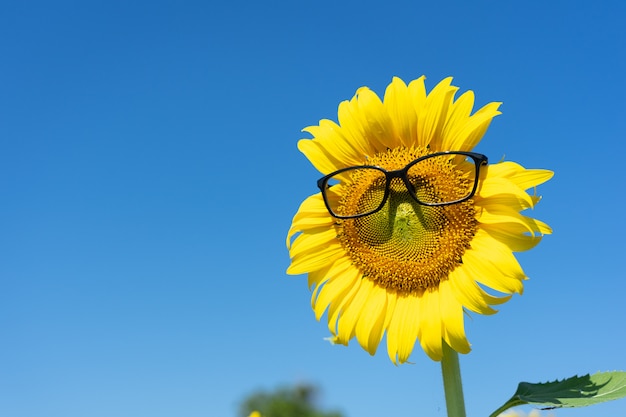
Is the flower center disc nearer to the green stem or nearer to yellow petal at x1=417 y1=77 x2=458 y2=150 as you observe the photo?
yellow petal at x1=417 y1=77 x2=458 y2=150

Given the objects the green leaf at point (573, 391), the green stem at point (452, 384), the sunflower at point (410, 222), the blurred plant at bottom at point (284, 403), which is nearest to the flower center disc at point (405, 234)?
the sunflower at point (410, 222)

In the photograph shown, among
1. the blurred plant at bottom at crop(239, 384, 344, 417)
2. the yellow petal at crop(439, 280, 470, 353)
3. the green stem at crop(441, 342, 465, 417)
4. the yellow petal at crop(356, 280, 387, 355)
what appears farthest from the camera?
the blurred plant at bottom at crop(239, 384, 344, 417)

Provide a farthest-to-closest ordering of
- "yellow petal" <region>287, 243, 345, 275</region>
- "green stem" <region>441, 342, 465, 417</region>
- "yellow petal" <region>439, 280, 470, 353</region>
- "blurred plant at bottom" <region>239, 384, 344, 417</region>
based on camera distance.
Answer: "blurred plant at bottom" <region>239, 384, 344, 417</region>, "yellow petal" <region>287, 243, 345, 275</region>, "green stem" <region>441, 342, 465, 417</region>, "yellow petal" <region>439, 280, 470, 353</region>

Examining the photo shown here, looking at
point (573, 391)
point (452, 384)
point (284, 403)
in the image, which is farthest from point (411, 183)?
point (284, 403)

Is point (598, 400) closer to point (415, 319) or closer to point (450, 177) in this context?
point (415, 319)

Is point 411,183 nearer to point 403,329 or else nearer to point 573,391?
point 403,329

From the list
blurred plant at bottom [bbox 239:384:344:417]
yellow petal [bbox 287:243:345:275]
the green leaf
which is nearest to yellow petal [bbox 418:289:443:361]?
the green leaf
